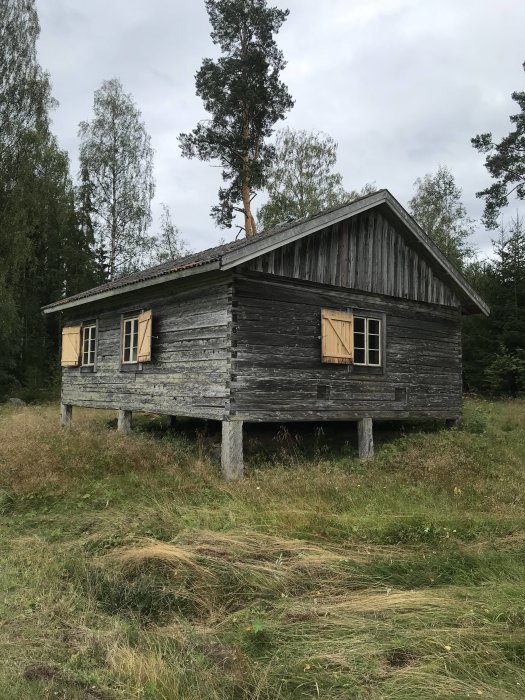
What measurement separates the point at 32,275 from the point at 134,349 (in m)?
18.6

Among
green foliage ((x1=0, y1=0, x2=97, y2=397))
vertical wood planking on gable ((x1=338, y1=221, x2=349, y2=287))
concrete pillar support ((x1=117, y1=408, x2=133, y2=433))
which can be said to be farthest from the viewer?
green foliage ((x1=0, y1=0, x2=97, y2=397))

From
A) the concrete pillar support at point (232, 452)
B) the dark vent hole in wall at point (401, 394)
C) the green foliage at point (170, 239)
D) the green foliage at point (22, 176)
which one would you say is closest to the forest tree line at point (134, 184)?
the green foliage at point (22, 176)

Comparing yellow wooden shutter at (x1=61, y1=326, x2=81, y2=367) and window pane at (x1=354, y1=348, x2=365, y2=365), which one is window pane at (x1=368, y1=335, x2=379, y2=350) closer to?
window pane at (x1=354, y1=348, x2=365, y2=365)

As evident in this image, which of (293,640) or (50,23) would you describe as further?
(50,23)

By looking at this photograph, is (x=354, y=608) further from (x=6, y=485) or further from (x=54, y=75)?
(x=54, y=75)

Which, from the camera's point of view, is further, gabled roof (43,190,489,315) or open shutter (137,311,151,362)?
open shutter (137,311,151,362)

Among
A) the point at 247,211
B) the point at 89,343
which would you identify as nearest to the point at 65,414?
the point at 89,343

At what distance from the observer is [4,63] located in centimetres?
2502

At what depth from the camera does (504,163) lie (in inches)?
1043

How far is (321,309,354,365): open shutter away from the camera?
11430mm

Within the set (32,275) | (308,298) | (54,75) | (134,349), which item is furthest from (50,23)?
(308,298)

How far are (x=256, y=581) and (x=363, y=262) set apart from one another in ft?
29.3

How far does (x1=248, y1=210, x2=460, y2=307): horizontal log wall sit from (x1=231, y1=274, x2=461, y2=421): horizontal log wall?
0.23m

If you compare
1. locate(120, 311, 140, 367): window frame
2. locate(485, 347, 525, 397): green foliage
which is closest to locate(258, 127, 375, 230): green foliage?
locate(485, 347, 525, 397): green foliage
